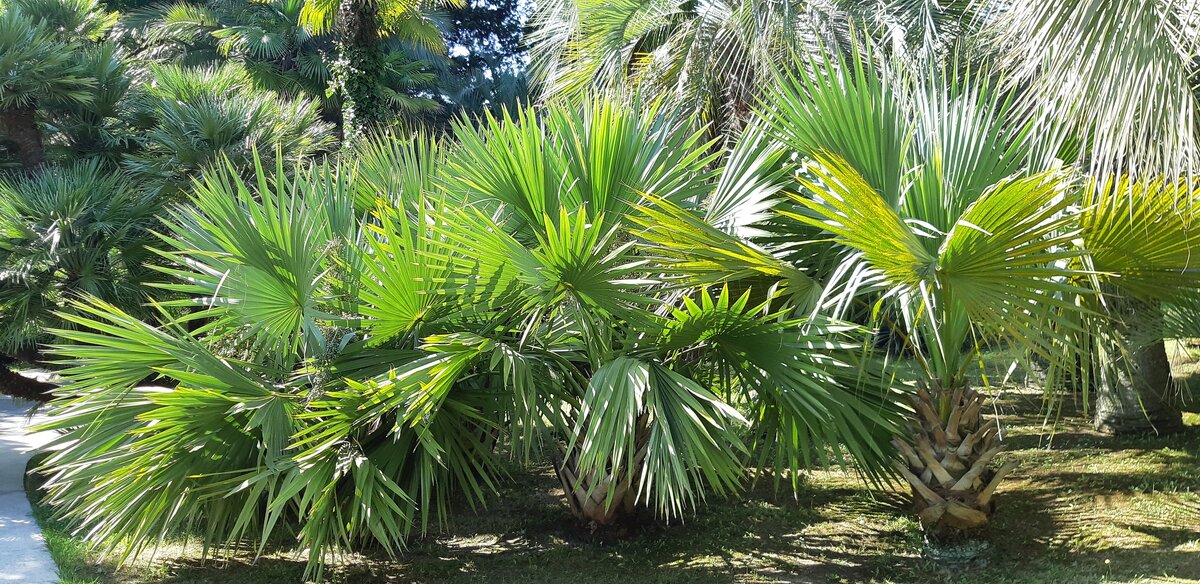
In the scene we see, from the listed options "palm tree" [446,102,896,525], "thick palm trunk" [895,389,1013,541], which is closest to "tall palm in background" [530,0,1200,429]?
"thick palm trunk" [895,389,1013,541]

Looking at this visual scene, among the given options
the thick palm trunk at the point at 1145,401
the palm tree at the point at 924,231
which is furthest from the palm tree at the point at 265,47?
the palm tree at the point at 924,231

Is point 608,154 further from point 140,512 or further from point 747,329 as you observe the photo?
point 140,512

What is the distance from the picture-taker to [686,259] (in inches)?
165

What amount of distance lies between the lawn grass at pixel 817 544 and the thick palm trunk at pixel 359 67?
19.2 ft

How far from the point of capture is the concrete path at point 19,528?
5.66 metres

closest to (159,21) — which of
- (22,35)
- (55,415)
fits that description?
(22,35)

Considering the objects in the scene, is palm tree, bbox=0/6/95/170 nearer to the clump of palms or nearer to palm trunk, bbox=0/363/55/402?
the clump of palms

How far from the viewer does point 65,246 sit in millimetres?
6234

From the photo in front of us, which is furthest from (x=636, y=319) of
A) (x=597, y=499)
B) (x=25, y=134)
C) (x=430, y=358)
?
(x=25, y=134)

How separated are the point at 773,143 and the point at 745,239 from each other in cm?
68

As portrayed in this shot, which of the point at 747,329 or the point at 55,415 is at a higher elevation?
the point at 747,329

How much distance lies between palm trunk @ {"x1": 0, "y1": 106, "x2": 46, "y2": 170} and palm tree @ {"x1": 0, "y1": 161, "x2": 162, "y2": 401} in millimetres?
1015

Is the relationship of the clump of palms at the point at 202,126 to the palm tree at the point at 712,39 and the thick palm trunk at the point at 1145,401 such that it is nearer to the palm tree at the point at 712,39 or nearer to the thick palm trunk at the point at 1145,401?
the palm tree at the point at 712,39

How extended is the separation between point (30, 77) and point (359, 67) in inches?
165
